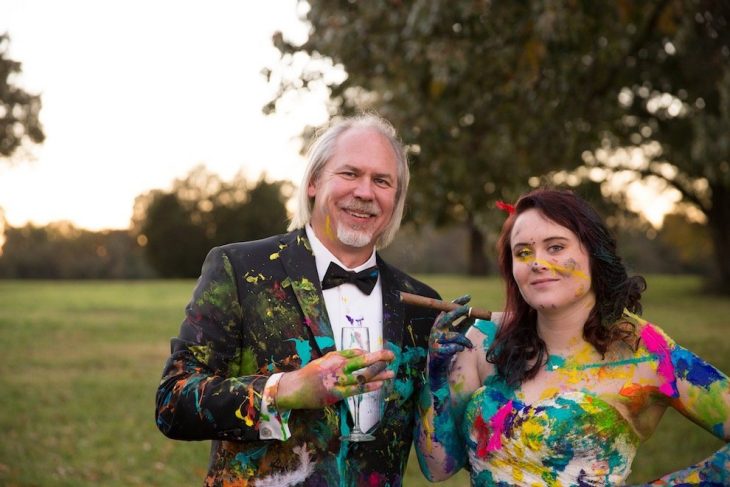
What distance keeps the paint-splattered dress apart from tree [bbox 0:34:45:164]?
2672 centimetres

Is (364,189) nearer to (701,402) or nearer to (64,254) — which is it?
(701,402)

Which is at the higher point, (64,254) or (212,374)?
(64,254)

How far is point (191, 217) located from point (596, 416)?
48.9 m

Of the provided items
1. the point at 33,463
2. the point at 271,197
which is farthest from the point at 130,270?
the point at 33,463

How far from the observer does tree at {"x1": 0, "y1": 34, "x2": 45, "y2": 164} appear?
2667 centimetres

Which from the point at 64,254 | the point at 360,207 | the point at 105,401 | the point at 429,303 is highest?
the point at 64,254

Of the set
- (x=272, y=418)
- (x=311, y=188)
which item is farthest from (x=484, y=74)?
(x=272, y=418)

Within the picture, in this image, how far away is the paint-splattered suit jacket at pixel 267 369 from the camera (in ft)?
8.84

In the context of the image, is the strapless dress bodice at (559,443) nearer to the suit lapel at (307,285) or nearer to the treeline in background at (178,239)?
the suit lapel at (307,285)

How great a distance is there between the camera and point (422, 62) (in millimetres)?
6980

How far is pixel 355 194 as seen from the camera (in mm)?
3152

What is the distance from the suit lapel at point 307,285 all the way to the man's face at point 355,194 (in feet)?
0.41

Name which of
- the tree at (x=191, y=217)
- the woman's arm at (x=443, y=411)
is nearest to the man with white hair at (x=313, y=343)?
the woman's arm at (x=443, y=411)

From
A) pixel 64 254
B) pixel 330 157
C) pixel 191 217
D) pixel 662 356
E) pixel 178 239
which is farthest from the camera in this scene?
pixel 191 217
